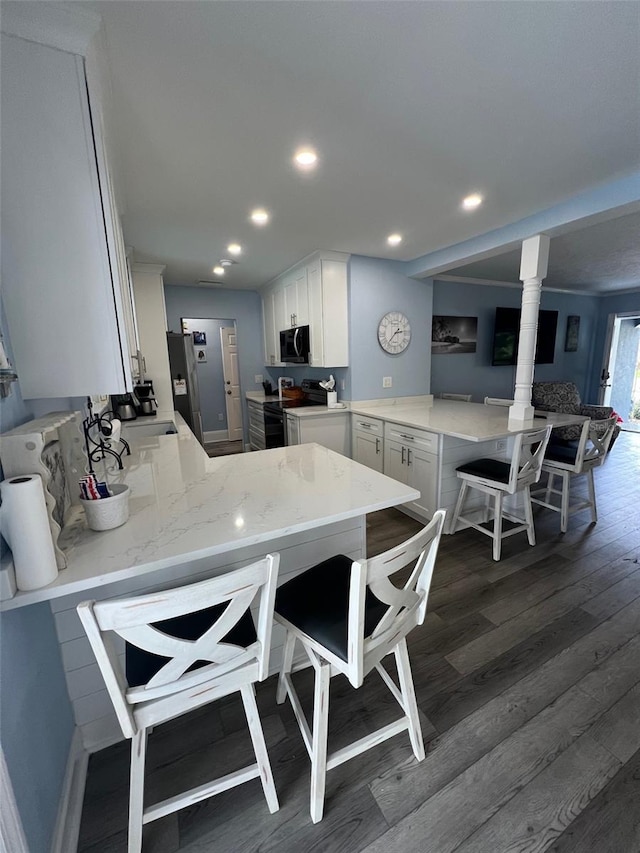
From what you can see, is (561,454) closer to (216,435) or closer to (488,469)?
(488,469)

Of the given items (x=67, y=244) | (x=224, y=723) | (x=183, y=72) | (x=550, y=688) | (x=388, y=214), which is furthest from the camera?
(x=388, y=214)

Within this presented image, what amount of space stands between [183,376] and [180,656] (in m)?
3.74

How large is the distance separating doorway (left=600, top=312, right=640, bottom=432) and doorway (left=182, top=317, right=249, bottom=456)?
690 cm

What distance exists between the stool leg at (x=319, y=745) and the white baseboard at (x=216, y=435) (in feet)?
17.8

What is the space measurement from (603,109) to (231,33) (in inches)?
63.5

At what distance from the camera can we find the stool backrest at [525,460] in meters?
2.34

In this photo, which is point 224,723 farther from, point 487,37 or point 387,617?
point 487,37

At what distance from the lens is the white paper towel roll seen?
80cm

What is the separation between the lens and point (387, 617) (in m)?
1.06

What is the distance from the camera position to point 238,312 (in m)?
→ 5.36

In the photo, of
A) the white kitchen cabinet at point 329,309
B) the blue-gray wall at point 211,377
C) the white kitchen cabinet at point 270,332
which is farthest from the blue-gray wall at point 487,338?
the blue-gray wall at point 211,377

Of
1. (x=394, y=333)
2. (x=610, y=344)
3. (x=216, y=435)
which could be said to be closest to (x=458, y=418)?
(x=394, y=333)

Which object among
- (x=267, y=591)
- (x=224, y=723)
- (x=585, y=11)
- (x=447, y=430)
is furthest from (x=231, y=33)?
(x=224, y=723)

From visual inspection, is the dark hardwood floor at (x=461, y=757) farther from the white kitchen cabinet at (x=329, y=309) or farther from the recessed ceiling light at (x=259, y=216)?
the recessed ceiling light at (x=259, y=216)
